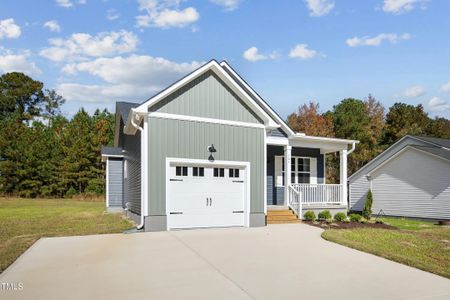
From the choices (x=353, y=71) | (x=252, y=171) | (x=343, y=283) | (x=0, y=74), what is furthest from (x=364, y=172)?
(x=0, y=74)

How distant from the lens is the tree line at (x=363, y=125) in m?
39.6

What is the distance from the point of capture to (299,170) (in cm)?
1791

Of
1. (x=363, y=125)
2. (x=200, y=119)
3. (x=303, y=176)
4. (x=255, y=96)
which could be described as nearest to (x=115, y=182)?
(x=200, y=119)

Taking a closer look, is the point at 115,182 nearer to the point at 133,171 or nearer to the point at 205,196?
the point at 133,171

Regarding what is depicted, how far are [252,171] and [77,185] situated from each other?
85.9ft

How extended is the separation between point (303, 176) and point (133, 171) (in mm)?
8060

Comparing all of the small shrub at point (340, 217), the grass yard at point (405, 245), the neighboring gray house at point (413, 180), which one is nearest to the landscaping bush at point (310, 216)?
the small shrub at point (340, 217)

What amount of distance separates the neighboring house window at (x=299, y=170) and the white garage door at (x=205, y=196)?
445 centimetres

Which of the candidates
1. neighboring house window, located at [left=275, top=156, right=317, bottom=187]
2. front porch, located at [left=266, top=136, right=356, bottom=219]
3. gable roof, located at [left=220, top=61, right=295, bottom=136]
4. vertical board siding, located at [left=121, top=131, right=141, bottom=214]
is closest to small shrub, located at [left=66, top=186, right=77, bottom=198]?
vertical board siding, located at [left=121, top=131, right=141, bottom=214]

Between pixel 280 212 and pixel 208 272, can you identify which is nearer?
pixel 208 272

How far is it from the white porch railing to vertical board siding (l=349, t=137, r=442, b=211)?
6.22 metres

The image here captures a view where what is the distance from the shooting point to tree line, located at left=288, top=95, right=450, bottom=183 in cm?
3956

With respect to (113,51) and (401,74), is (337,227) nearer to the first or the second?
(401,74)

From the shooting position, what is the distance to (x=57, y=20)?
51.4ft
